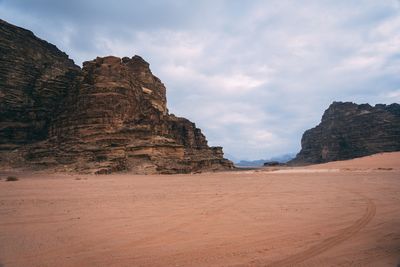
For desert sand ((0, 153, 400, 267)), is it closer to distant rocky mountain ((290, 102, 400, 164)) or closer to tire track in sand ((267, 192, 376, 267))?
tire track in sand ((267, 192, 376, 267))

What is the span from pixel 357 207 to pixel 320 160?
11110cm

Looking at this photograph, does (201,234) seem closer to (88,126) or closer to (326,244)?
(326,244)

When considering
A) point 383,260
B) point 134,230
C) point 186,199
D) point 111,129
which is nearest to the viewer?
point 383,260

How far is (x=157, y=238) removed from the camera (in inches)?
218

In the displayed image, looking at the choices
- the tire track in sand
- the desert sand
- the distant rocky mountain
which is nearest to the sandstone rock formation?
the desert sand

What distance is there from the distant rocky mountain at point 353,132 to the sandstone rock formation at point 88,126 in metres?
60.5

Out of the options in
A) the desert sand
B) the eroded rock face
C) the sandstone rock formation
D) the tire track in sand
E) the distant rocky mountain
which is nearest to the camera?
the tire track in sand

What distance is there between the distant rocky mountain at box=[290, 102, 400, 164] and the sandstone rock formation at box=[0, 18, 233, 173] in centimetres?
6046

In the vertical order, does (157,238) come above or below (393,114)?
below

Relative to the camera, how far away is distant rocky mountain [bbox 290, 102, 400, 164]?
93750 mm

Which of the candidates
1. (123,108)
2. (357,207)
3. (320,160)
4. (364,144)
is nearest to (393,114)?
(364,144)

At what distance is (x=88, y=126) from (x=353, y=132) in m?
92.7

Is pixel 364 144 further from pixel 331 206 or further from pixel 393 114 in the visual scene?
pixel 331 206

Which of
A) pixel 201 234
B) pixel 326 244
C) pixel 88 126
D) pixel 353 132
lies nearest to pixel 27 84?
pixel 88 126
